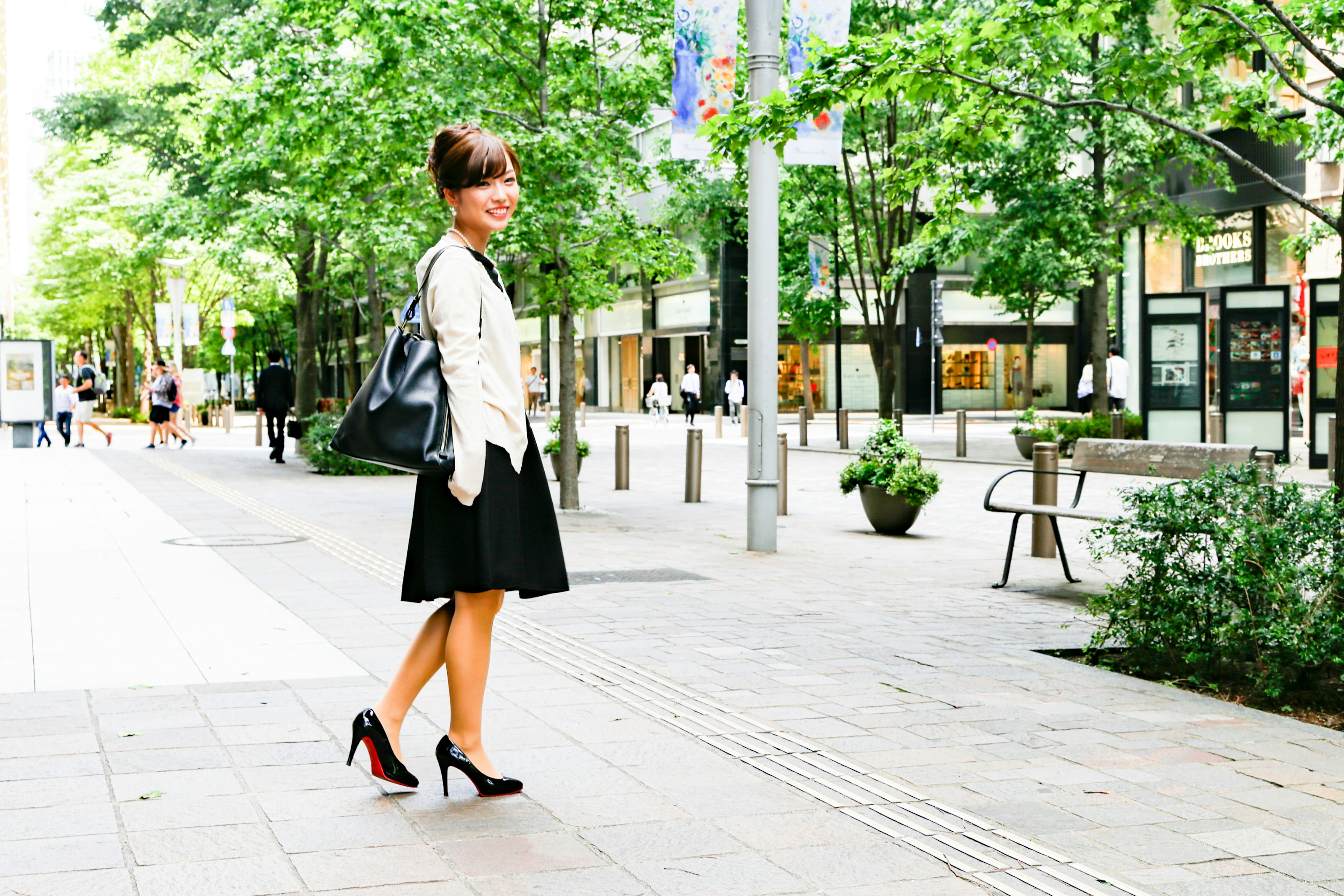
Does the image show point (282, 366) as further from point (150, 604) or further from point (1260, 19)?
point (1260, 19)

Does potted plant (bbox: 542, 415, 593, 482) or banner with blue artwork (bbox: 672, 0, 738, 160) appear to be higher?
banner with blue artwork (bbox: 672, 0, 738, 160)

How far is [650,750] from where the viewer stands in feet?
16.4

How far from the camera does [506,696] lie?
587 cm

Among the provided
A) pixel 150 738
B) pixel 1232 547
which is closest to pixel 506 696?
pixel 150 738

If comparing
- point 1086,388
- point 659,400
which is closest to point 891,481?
point 1086,388

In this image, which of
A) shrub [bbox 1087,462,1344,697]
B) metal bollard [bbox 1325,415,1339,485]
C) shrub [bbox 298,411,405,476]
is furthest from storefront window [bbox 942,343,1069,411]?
shrub [bbox 1087,462,1344,697]

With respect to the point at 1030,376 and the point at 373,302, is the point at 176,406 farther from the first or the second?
the point at 1030,376

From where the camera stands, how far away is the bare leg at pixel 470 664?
4.23 meters

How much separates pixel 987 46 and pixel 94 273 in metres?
41.3

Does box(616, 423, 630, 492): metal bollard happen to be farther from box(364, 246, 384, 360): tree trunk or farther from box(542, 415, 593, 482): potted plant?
box(364, 246, 384, 360): tree trunk

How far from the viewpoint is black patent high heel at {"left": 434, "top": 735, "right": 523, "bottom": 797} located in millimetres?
4273

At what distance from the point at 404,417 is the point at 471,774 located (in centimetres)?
112

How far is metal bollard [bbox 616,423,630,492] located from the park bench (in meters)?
8.92

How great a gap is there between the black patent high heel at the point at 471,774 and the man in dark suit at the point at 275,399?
20978 mm
